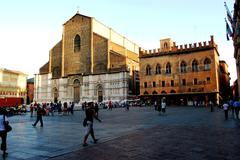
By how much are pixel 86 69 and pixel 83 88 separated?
4.63m

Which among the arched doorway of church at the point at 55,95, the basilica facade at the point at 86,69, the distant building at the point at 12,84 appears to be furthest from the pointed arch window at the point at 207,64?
the distant building at the point at 12,84

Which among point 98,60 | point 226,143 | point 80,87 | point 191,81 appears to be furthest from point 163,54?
point 226,143

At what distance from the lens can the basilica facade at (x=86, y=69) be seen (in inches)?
2114

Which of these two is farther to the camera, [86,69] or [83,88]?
[86,69]

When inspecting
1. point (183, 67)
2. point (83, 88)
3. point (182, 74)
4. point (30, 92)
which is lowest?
point (83, 88)

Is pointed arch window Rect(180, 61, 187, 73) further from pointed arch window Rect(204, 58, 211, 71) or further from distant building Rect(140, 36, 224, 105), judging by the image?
pointed arch window Rect(204, 58, 211, 71)

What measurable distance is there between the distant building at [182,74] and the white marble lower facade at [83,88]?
6.03 meters

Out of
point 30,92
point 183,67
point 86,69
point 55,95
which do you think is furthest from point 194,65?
point 30,92

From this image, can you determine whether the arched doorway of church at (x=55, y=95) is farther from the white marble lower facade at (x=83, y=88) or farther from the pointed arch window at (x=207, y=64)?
the pointed arch window at (x=207, y=64)

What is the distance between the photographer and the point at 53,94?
6153 centimetres

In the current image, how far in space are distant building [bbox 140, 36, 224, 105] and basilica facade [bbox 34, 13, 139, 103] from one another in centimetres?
594

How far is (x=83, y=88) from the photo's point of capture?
5722 cm

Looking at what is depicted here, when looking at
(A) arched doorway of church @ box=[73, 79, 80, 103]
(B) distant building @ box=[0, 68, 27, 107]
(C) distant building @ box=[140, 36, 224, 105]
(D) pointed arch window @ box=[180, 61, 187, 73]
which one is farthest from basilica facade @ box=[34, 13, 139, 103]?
(B) distant building @ box=[0, 68, 27, 107]

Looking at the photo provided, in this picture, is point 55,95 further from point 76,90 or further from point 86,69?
point 86,69
